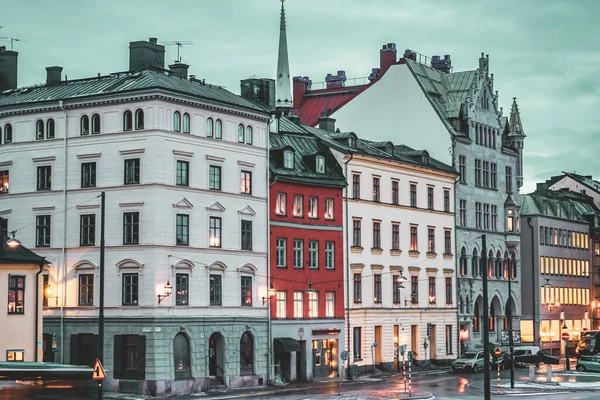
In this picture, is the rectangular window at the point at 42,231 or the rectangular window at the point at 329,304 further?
the rectangular window at the point at 329,304

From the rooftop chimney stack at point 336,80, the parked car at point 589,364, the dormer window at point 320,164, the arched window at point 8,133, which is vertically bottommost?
the parked car at point 589,364

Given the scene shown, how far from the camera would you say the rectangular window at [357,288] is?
86375 millimetres

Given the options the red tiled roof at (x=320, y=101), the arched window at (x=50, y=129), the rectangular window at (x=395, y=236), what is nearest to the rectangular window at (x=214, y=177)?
the arched window at (x=50, y=129)

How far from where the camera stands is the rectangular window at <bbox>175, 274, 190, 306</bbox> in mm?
70000

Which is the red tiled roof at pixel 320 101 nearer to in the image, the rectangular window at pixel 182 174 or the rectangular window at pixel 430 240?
the rectangular window at pixel 430 240

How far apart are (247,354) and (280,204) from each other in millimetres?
10236

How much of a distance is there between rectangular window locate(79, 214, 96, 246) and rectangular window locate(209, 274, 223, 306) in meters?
7.32

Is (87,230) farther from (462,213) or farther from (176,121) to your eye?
(462,213)

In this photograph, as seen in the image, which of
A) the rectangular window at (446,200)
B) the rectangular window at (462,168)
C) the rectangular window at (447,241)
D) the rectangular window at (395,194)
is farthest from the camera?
the rectangular window at (462,168)

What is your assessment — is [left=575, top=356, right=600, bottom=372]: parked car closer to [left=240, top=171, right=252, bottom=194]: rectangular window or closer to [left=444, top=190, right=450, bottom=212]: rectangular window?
[left=444, top=190, right=450, bottom=212]: rectangular window

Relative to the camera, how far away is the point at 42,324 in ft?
228

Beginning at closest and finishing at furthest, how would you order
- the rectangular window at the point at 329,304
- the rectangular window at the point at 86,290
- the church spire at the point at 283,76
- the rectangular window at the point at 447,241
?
1. the rectangular window at the point at 86,290
2. the rectangular window at the point at 329,304
3. the rectangular window at the point at 447,241
4. the church spire at the point at 283,76

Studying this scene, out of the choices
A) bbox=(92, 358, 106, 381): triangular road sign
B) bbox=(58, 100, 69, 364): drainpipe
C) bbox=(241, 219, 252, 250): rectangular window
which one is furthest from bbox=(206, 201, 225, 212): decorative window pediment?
bbox=(92, 358, 106, 381): triangular road sign

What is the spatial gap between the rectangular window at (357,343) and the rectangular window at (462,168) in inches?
804
